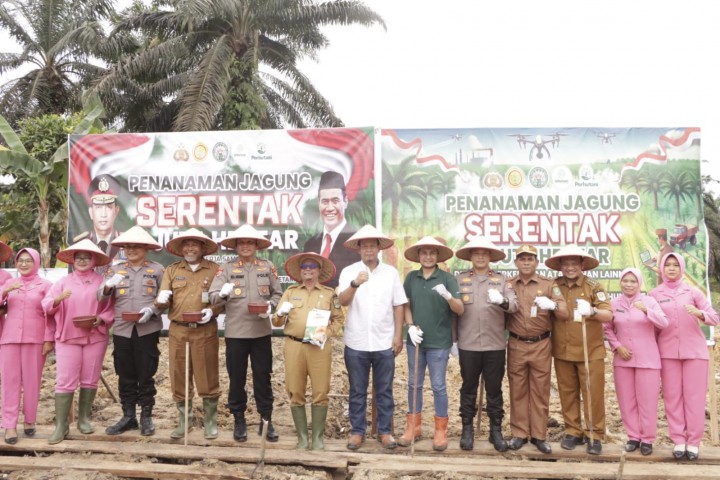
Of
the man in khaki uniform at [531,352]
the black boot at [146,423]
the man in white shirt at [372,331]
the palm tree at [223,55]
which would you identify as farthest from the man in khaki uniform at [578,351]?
the palm tree at [223,55]

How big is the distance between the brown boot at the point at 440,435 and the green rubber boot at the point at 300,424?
1131 mm

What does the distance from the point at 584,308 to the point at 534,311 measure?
1.28 feet

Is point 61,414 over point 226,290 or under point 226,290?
under

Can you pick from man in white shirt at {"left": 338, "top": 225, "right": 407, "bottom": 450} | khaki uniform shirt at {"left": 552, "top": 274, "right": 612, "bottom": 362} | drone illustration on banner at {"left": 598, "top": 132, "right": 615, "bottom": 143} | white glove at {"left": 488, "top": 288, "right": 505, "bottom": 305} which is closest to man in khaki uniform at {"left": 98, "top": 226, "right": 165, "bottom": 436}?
man in white shirt at {"left": 338, "top": 225, "right": 407, "bottom": 450}

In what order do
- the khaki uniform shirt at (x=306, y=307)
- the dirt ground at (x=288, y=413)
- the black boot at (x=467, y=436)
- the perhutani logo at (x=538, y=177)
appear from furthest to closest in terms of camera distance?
the perhutani logo at (x=538, y=177) → the black boot at (x=467, y=436) → the khaki uniform shirt at (x=306, y=307) → the dirt ground at (x=288, y=413)

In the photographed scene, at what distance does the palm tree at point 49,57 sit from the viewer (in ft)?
47.9

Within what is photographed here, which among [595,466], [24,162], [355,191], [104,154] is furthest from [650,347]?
[24,162]

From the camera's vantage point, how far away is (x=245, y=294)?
15.7 feet

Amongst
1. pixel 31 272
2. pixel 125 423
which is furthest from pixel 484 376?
pixel 31 272

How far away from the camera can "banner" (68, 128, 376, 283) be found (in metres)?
6.02

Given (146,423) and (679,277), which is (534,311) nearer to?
(679,277)

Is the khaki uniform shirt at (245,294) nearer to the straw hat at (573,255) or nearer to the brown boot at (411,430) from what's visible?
the brown boot at (411,430)

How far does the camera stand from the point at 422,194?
5938 mm

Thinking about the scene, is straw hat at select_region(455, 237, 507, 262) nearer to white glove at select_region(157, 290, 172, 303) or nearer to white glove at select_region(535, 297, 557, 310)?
white glove at select_region(535, 297, 557, 310)
